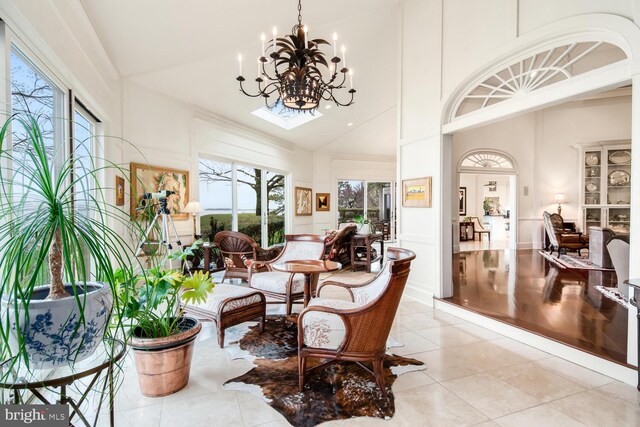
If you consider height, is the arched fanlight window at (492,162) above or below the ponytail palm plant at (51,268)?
above

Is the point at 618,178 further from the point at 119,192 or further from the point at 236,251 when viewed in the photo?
the point at 119,192

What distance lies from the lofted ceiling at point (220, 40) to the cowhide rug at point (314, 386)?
356 cm

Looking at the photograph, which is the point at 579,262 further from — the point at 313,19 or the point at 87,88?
the point at 87,88

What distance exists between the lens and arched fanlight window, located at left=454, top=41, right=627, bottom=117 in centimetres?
297

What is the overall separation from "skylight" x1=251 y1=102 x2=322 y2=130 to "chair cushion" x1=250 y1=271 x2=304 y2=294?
4.26 metres

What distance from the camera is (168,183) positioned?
18.1ft

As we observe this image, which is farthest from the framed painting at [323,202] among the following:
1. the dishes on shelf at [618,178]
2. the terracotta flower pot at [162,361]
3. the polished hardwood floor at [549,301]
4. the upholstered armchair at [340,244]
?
the terracotta flower pot at [162,361]

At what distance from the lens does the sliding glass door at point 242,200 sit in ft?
22.4

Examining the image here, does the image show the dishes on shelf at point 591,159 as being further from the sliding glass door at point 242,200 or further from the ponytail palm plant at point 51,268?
the ponytail palm plant at point 51,268

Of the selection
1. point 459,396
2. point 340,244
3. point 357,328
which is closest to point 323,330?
point 357,328

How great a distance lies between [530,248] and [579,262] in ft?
7.08

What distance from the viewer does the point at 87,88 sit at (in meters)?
3.33

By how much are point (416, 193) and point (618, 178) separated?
715 cm

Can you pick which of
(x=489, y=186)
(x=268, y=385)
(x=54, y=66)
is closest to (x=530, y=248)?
(x=489, y=186)
